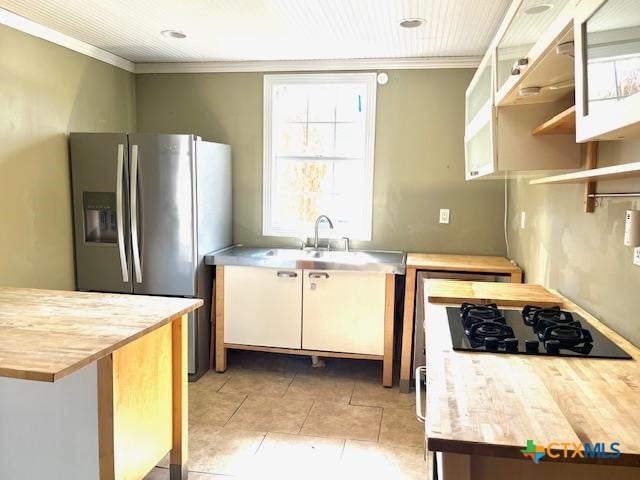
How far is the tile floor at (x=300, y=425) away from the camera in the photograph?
2.44 metres

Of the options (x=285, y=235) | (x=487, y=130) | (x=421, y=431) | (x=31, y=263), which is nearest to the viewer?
(x=487, y=130)

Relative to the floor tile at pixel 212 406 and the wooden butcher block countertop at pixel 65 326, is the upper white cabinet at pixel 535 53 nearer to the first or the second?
the wooden butcher block countertop at pixel 65 326

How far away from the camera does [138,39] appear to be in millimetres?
3338

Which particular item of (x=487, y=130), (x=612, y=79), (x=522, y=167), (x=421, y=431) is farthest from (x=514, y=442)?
(x=421, y=431)

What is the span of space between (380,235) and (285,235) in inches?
29.4

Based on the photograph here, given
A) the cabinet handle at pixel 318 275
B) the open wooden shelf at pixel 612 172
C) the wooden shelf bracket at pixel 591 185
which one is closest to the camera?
the open wooden shelf at pixel 612 172

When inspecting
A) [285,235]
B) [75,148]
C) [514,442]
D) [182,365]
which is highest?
[75,148]

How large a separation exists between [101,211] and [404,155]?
2.17 m

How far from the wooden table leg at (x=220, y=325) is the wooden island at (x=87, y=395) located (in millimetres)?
1339

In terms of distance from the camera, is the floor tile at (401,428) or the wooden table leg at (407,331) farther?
the wooden table leg at (407,331)

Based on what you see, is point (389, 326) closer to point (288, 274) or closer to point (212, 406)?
point (288, 274)

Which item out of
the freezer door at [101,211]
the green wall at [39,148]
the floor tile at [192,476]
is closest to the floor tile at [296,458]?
the floor tile at [192,476]

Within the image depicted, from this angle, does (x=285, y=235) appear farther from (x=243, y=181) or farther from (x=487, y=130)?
(x=487, y=130)

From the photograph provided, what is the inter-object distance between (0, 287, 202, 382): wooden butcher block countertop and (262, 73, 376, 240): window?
1899 millimetres
